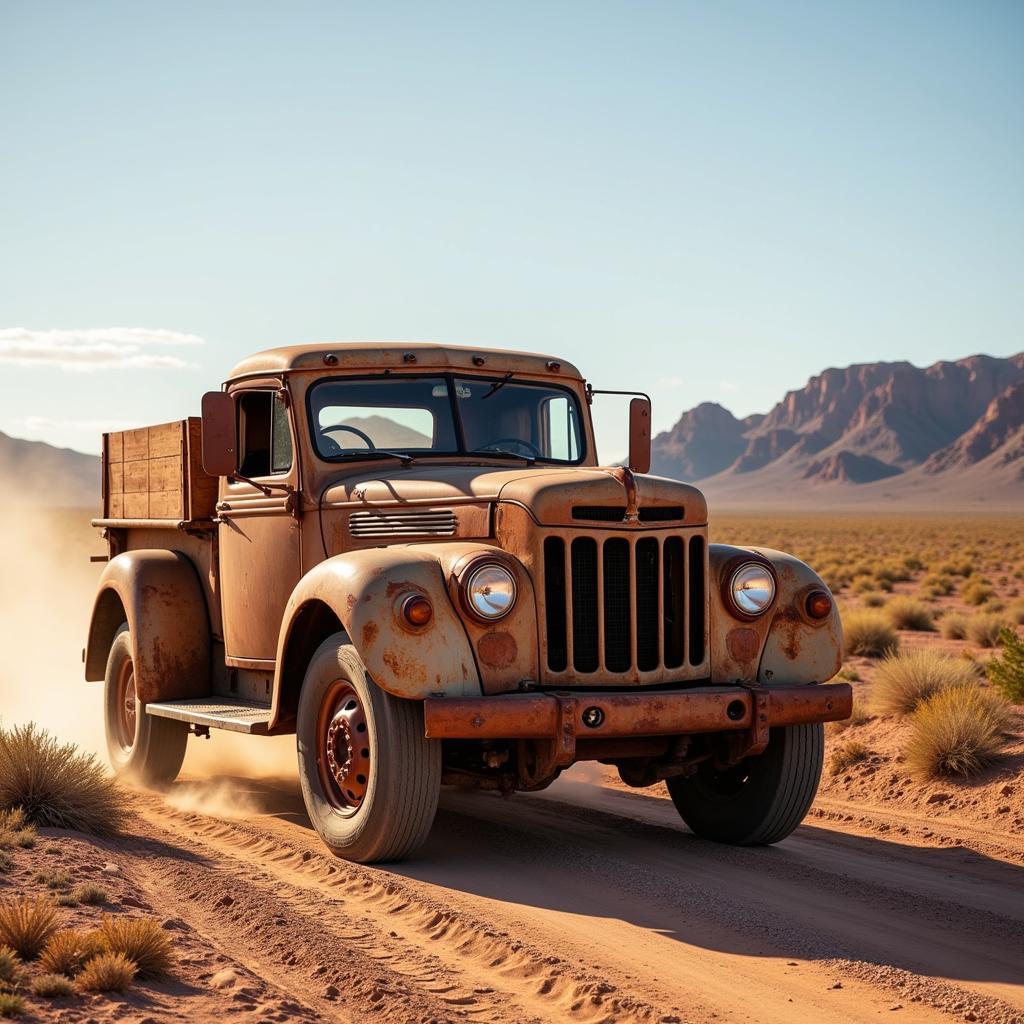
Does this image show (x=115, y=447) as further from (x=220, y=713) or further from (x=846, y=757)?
(x=846, y=757)

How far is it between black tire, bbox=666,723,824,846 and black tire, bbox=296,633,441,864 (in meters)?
1.95

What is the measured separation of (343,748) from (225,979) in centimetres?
225

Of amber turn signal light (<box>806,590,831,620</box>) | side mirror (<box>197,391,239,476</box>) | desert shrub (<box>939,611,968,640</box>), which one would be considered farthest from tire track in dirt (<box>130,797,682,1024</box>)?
desert shrub (<box>939,611,968,640</box>)

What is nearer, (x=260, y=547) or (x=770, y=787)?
(x=770, y=787)

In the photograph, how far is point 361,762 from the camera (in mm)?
7145

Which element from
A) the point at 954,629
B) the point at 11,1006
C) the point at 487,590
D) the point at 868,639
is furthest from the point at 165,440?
the point at 954,629

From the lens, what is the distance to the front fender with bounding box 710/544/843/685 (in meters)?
7.54

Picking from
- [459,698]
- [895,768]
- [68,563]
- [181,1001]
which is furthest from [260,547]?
[68,563]

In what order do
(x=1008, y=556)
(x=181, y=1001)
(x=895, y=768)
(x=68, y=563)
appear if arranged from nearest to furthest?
(x=181, y=1001) < (x=895, y=768) < (x=68, y=563) < (x=1008, y=556)

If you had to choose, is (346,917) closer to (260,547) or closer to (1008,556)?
(260,547)

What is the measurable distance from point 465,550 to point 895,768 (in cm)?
492

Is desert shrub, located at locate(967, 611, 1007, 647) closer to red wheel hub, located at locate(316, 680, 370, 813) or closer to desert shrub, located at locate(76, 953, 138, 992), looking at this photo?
red wheel hub, located at locate(316, 680, 370, 813)

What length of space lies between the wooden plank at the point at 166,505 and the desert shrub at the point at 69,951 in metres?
4.72

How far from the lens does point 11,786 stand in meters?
7.85
